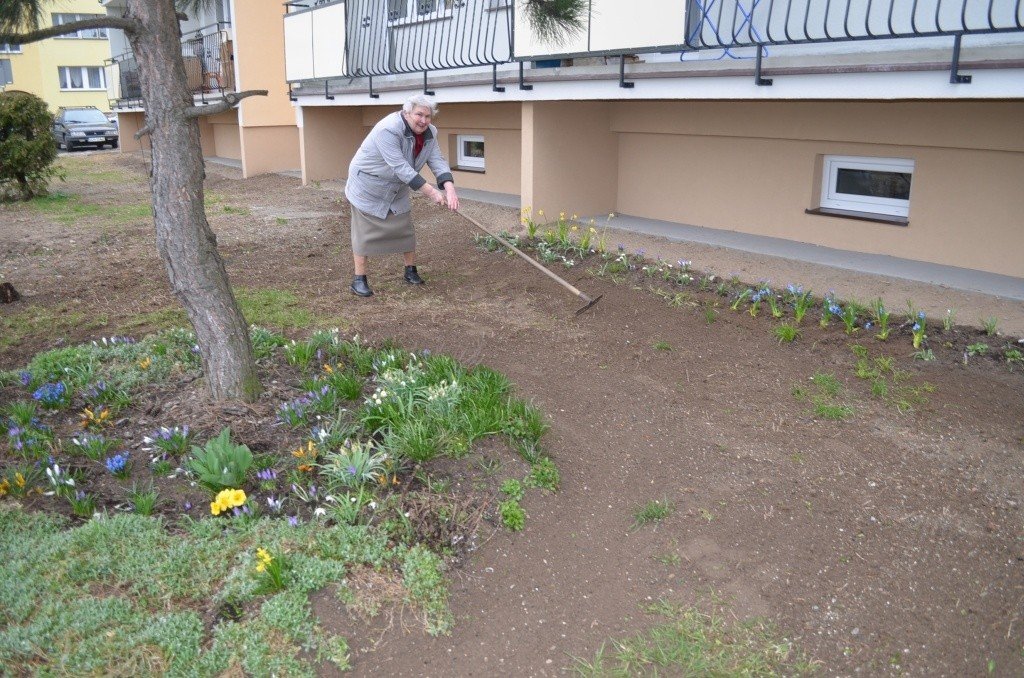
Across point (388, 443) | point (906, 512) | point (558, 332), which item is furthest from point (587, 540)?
point (558, 332)

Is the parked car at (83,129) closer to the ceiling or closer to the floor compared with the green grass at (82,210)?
closer to the ceiling

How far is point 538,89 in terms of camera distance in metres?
7.43

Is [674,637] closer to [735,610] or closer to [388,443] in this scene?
[735,610]

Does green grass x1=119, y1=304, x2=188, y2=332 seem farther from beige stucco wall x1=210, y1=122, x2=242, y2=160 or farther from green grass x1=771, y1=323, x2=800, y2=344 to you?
beige stucco wall x1=210, y1=122, x2=242, y2=160

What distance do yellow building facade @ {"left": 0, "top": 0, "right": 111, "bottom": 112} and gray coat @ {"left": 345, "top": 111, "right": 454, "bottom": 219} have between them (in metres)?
36.1

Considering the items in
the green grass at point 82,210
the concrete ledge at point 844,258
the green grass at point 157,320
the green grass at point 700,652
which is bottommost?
the green grass at point 700,652

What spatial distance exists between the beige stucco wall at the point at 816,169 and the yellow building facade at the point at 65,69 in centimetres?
3573

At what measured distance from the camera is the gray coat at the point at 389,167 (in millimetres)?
5832

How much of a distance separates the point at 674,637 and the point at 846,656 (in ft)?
1.76

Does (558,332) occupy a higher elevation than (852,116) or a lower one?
lower

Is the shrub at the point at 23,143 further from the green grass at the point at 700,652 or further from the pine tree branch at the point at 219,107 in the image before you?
the green grass at the point at 700,652

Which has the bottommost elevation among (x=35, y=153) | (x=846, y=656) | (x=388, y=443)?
(x=846, y=656)

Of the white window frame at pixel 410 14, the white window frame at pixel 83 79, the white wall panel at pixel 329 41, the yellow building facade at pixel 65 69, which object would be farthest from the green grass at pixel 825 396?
the white window frame at pixel 83 79

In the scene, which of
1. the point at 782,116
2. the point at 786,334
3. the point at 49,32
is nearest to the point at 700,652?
the point at 786,334
